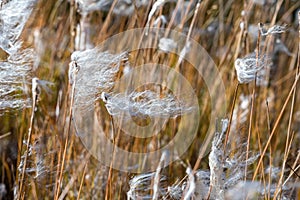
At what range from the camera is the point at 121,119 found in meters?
0.83

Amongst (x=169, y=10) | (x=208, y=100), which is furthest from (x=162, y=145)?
(x=169, y=10)

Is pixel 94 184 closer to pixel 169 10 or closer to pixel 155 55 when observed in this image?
pixel 155 55

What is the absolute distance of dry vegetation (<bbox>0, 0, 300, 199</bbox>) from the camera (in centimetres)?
71

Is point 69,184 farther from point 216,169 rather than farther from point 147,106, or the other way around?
point 216,169

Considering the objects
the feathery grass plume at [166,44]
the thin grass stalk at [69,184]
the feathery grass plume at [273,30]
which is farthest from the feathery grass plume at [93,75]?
the feathery grass plume at [166,44]

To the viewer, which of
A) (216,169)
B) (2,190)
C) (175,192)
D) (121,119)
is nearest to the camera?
(216,169)

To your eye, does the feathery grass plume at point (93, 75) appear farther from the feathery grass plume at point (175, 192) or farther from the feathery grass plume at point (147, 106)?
the feathery grass plume at point (175, 192)

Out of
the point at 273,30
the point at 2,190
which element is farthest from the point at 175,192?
the point at 2,190

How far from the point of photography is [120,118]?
2.79 ft

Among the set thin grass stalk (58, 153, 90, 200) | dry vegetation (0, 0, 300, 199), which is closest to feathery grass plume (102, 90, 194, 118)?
dry vegetation (0, 0, 300, 199)

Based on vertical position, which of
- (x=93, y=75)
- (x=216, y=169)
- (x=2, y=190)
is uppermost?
(x=93, y=75)

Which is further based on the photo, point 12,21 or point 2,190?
point 2,190

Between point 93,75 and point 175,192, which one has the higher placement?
point 93,75

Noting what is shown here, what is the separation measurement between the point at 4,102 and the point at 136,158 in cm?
37
